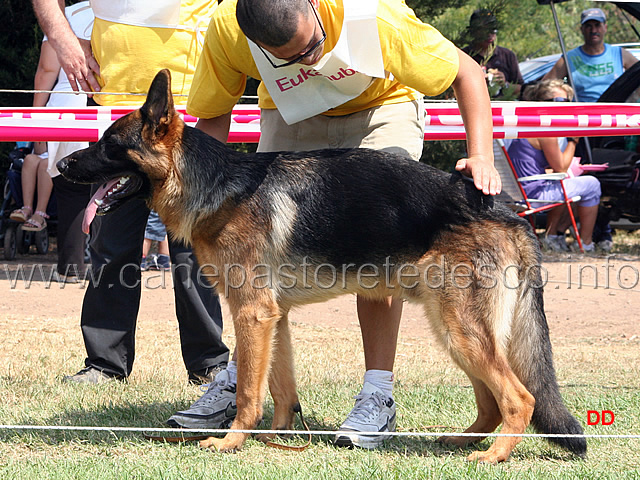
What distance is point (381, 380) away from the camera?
3.67m

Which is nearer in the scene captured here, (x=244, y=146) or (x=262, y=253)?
(x=262, y=253)

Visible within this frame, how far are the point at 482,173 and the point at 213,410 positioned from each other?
1684 millimetres

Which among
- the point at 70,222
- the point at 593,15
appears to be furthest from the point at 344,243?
the point at 593,15

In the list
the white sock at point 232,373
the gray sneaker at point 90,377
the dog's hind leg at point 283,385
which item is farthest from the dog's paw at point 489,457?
the gray sneaker at point 90,377

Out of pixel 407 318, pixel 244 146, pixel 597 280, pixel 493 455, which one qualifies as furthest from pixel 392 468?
pixel 244 146

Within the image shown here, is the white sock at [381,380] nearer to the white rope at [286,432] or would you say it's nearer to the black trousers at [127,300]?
the white rope at [286,432]

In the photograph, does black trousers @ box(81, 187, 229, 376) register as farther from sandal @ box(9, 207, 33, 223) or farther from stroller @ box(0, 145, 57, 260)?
stroller @ box(0, 145, 57, 260)

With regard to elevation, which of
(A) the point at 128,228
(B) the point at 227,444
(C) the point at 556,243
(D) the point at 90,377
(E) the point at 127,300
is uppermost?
(C) the point at 556,243

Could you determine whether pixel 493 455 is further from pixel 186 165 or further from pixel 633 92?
pixel 633 92

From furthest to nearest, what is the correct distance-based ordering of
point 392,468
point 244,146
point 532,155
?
point 532,155 → point 244,146 → point 392,468

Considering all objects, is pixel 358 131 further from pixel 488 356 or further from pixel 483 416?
pixel 483 416

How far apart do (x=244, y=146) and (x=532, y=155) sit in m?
3.72

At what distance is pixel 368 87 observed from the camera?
11.5 ft

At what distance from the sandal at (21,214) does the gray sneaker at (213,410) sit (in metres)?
5.48
